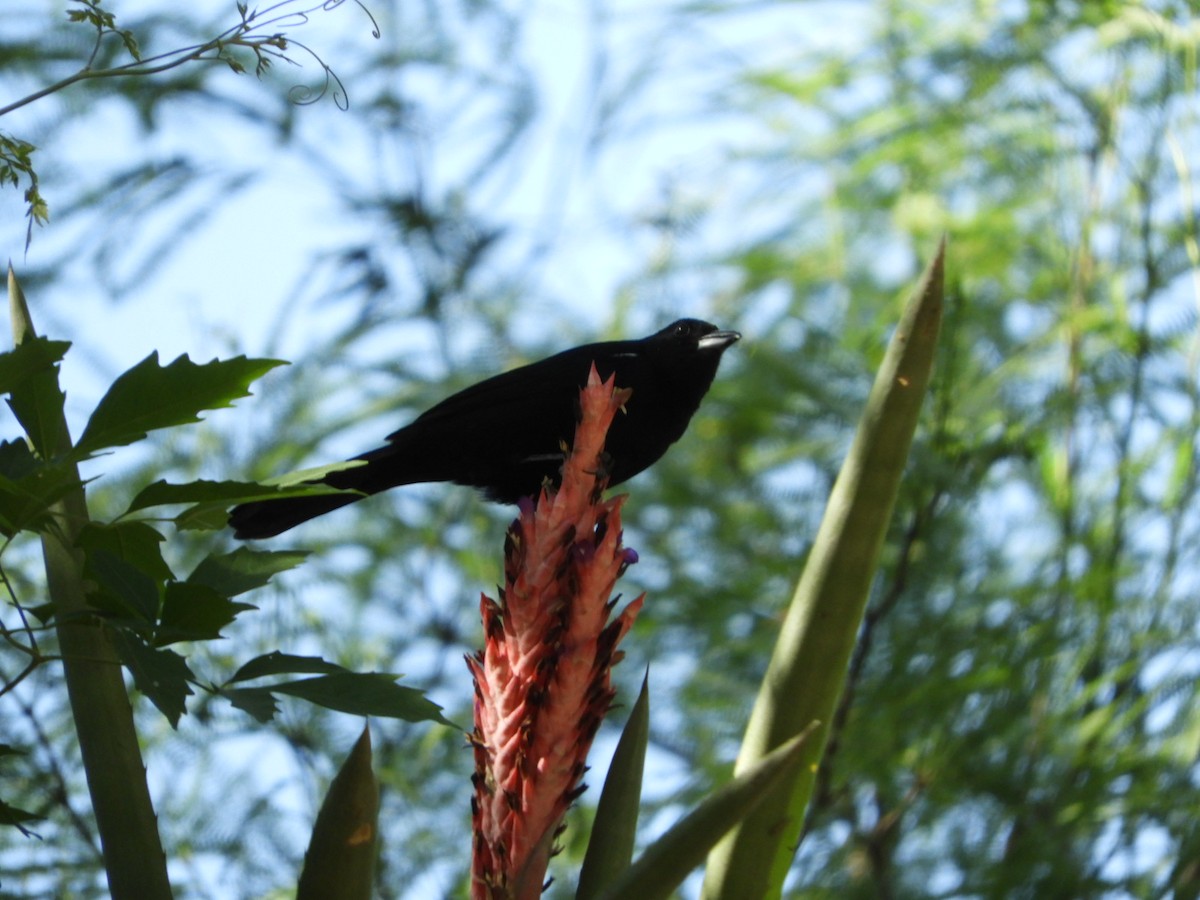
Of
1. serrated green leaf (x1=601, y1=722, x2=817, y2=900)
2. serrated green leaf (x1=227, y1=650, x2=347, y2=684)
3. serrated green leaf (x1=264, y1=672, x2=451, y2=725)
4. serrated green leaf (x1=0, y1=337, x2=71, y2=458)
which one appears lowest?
serrated green leaf (x1=601, y1=722, x2=817, y2=900)

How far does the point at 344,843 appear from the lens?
1.34m

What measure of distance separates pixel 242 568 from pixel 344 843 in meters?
0.27

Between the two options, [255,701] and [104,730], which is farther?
[104,730]

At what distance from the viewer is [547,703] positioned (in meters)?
1.30

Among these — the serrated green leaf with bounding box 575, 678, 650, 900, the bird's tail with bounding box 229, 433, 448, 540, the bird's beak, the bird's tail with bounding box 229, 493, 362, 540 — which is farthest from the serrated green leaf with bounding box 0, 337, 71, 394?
the bird's beak

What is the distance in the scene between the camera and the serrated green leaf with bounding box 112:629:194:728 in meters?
1.20

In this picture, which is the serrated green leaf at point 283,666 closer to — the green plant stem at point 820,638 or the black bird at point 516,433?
the green plant stem at point 820,638

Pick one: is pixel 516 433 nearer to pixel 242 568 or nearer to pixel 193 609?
pixel 242 568

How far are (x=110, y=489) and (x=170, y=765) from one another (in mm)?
836

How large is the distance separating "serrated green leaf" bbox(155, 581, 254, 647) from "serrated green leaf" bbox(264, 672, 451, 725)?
8 cm

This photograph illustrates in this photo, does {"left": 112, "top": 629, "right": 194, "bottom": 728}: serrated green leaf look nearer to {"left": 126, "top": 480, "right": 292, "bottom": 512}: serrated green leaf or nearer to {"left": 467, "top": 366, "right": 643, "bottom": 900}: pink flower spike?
{"left": 126, "top": 480, "right": 292, "bottom": 512}: serrated green leaf

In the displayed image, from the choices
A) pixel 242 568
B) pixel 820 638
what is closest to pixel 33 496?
pixel 242 568

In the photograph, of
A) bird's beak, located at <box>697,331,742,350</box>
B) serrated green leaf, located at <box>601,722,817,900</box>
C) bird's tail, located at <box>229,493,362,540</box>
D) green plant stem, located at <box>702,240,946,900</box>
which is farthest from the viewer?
bird's beak, located at <box>697,331,742,350</box>

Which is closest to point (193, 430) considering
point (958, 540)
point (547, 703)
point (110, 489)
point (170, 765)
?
point (110, 489)
